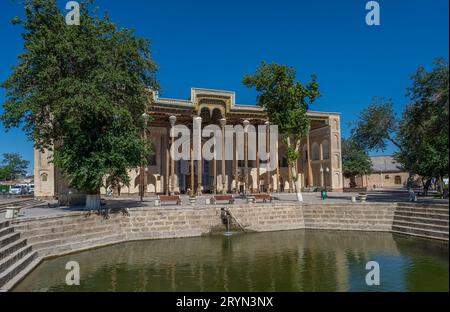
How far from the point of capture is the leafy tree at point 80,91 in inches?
626

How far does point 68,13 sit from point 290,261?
14872 mm

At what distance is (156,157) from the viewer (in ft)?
114

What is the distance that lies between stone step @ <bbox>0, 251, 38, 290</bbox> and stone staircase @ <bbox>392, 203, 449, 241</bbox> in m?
15.0

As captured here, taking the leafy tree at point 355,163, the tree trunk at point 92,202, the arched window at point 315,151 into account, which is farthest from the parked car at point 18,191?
the leafy tree at point 355,163

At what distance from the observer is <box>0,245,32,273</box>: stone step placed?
31.5 ft

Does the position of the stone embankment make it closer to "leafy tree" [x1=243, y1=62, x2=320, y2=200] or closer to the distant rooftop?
"leafy tree" [x1=243, y1=62, x2=320, y2=200]

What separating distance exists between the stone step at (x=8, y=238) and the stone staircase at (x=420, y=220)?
1567cm

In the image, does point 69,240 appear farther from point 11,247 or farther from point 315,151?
point 315,151

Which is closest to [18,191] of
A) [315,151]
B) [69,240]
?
[69,240]

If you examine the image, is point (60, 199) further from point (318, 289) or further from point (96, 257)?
point (318, 289)

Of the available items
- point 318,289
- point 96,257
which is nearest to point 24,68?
point 96,257

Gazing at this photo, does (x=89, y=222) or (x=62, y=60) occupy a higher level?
(x=62, y=60)

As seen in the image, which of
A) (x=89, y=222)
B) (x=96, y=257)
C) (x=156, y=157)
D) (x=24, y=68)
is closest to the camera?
(x=96, y=257)

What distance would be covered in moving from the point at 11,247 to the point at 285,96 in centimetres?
1813
